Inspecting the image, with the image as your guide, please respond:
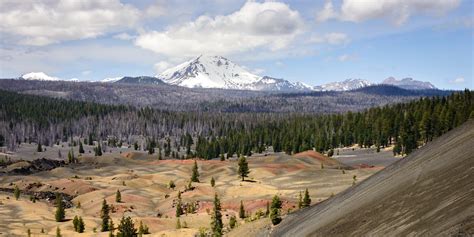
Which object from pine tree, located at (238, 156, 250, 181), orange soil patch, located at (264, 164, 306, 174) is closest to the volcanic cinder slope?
pine tree, located at (238, 156, 250, 181)

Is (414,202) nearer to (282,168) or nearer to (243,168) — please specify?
(243,168)

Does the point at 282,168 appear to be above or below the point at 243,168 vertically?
below

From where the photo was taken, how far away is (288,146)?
152875 millimetres

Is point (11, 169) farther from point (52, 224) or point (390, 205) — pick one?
point (390, 205)

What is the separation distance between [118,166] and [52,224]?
69.2 metres

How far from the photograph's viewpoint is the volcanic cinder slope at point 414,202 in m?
15.9

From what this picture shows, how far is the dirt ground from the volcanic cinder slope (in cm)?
1167

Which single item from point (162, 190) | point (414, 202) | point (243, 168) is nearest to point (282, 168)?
point (243, 168)

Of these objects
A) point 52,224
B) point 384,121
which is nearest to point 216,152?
point 384,121

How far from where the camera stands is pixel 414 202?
19547 millimetres

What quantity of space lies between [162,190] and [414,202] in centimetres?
7671

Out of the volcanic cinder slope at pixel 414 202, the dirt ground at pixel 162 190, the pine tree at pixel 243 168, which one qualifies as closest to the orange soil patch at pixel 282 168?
the dirt ground at pixel 162 190

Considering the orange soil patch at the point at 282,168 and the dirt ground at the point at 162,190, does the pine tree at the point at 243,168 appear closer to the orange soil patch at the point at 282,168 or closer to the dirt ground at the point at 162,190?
the dirt ground at the point at 162,190

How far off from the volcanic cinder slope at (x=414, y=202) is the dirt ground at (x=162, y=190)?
11666 mm
